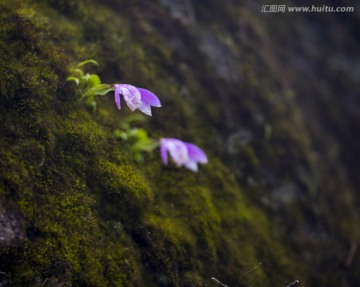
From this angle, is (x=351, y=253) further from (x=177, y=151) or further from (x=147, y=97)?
(x=147, y=97)

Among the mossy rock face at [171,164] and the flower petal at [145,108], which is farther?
the flower petal at [145,108]

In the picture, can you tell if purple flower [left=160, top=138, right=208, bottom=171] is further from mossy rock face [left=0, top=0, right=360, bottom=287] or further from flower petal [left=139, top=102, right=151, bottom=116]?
flower petal [left=139, top=102, right=151, bottom=116]

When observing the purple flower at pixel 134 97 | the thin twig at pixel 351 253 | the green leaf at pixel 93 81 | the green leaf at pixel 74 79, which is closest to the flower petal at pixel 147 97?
the purple flower at pixel 134 97

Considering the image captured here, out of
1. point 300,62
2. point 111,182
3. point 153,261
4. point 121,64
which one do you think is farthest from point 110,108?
point 300,62

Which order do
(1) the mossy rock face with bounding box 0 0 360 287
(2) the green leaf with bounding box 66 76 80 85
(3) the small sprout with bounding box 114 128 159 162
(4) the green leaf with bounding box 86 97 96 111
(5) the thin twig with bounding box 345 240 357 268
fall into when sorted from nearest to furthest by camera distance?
(1) the mossy rock face with bounding box 0 0 360 287 → (2) the green leaf with bounding box 66 76 80 85 → (4) the green leaf with bounding box 86 97 96 111 → (3) the small sprout with bounding box 114 128 159 162 → (5) the thin twig with bounding box 345 240 357 268

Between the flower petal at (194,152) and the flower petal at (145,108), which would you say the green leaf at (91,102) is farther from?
the flower petal at (194,152)

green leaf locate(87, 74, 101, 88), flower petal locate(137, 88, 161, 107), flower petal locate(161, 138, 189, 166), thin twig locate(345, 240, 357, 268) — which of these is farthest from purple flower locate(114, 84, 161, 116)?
thin twig locate(345, 240, 357, 268)
